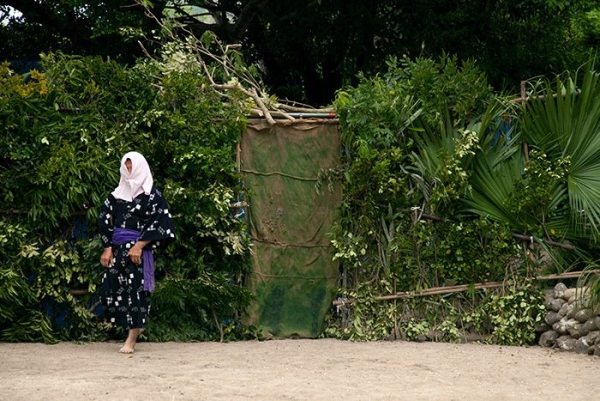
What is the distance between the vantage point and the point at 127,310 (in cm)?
870

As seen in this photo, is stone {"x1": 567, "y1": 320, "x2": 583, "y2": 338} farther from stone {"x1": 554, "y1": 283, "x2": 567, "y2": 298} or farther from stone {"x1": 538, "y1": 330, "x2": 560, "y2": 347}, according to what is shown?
stone {"x1": 554, "y1": 283, "x2": 567, "y2": 298}

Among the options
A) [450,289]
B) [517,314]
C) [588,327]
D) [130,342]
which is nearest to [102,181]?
[130,342]

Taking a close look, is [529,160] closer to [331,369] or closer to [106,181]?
[331,369]

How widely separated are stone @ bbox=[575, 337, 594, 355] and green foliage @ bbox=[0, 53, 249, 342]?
9.29 ft

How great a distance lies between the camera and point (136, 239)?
341 inches

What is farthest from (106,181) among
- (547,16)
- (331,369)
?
(547,16)

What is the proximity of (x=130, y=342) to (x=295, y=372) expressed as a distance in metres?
1.61

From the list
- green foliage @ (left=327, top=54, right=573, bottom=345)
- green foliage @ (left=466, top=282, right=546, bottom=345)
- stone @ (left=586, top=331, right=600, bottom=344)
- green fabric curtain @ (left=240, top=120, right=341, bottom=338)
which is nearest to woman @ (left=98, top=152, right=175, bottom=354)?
green fabric curtain @ (left=240, top=120, right=341, bottom=338)

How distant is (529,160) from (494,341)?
1.59m

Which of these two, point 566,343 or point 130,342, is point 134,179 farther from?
point 566,343

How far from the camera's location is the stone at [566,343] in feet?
29.1

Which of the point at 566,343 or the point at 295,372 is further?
the point at 566,343

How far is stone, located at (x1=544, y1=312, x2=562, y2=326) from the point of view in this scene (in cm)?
912

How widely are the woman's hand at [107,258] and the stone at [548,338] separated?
3.68 m
